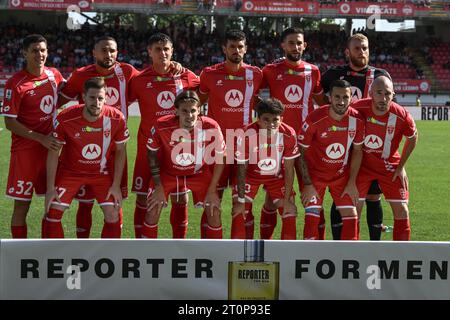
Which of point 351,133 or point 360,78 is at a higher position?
point 360,78

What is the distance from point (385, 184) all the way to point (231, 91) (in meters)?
1.56

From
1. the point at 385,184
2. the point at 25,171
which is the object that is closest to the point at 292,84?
the point at 385,184

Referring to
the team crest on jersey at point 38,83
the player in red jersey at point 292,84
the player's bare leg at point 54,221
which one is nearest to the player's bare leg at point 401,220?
the player in red jersey at point 292,84

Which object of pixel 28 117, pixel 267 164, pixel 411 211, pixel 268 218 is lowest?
pixel 411 211

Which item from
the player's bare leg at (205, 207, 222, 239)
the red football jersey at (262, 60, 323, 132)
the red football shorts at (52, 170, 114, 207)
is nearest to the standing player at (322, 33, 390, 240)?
the red football jersey at (262, 60, 323, 132)

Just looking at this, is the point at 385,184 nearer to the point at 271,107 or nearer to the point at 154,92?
the point at 271,107

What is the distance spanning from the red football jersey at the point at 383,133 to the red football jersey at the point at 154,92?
1572 millimetres

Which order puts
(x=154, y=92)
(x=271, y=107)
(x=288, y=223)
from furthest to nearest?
1. (x=154, y=92)
2. (x=288, y=223)
3. (x=271, y=107)

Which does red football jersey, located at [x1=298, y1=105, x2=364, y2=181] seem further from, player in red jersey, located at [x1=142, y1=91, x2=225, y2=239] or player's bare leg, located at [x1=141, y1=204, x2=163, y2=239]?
player's bare leg, located at [x1=141, y1=204, x2=163, y2=239]

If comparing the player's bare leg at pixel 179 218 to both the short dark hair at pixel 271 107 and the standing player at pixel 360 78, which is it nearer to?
the short dark hair at pixel 271 107

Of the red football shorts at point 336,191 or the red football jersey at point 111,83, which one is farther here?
the red football jersey at point 111,83

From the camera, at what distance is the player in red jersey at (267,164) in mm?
5598

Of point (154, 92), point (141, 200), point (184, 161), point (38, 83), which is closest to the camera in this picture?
point (184, 161)

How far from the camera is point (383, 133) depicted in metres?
5.72
